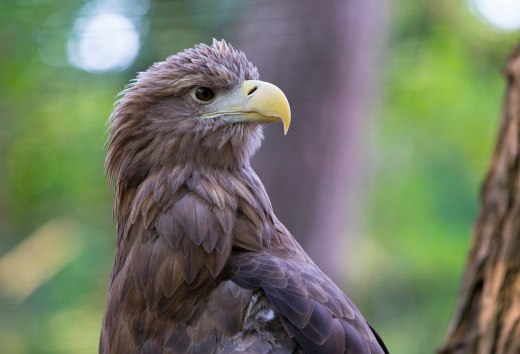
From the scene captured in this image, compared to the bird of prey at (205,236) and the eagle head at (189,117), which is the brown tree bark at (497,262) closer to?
the bird of prey at (205,236)

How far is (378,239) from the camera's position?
41.8ft

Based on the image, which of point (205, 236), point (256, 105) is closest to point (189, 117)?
point (256, 105)

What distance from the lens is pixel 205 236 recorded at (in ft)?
11.9

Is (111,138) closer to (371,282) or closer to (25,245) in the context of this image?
(25,245)

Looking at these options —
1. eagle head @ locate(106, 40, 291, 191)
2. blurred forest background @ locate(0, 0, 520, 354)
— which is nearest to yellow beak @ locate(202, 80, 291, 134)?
eagle head @ locate(106, 40, 291, 191)

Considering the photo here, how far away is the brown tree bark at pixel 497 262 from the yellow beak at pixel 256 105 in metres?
1.24

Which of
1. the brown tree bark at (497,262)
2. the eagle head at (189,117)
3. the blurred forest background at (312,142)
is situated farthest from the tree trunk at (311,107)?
the eagle head at (189,117)

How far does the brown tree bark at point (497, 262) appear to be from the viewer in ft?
13.4

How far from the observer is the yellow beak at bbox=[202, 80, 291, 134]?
3.69 meters

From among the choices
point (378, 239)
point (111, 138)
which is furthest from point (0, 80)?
point (378, 239)

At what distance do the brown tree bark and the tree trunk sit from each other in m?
2.56

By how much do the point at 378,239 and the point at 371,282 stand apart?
152 centimetres

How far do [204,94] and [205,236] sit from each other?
695mm

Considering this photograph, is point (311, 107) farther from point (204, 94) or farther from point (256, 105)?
point (256, 105)
